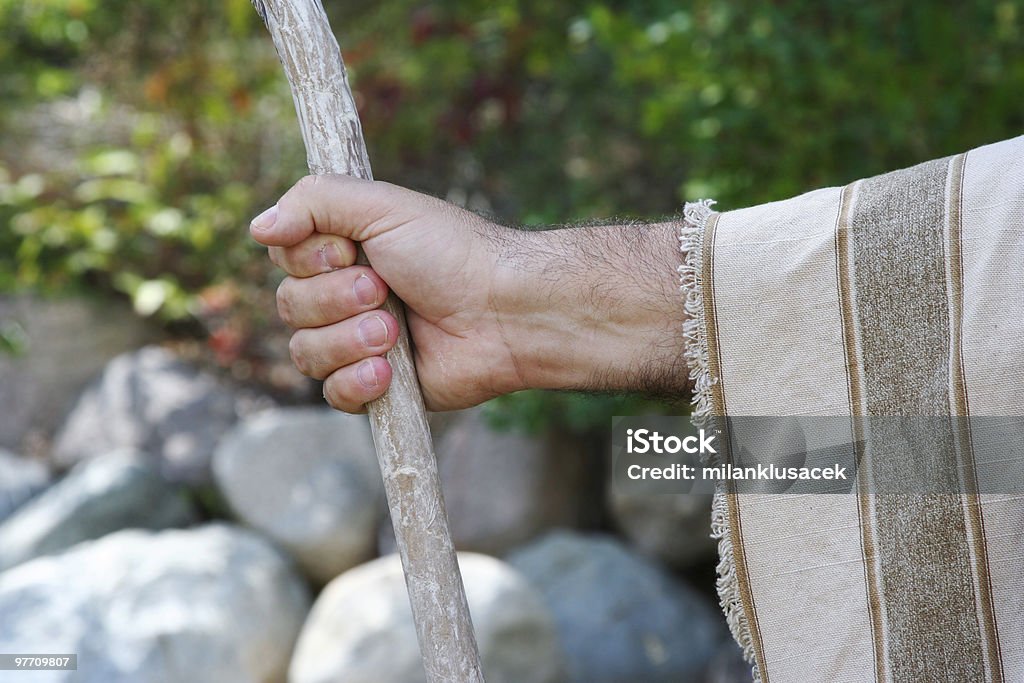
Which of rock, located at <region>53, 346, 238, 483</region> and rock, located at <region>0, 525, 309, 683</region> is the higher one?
rock, located at <region>53, 346, 238, 483</region>

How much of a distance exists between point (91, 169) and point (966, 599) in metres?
4.70

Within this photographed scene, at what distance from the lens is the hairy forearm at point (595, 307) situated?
1.53 meters

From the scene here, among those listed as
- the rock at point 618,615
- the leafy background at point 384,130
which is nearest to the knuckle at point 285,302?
the leafy background at point 384,130

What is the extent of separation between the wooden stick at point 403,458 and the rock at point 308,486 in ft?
7.50

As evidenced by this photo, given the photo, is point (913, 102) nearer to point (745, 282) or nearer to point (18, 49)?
point (745, 282)

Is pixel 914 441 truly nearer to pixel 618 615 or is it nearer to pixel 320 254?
pixel 320 254

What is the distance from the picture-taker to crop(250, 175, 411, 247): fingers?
4.69ft

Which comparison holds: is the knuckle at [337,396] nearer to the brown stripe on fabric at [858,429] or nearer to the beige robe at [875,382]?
the beige robe at [875,382]

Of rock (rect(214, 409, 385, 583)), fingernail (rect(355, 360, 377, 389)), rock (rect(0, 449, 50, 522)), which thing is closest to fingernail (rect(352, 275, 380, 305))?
fingernail (rect(355, 360, 377, 389))

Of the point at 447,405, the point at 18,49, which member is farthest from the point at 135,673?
the point at 18,49

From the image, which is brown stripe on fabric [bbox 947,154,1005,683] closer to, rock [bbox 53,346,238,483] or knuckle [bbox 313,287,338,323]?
knuckle [bbox 313,287,338,323]

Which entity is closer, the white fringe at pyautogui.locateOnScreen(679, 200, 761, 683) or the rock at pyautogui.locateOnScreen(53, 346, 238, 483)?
the white fringe at pyautogui.locateOnScreen(679, 200, 761, 683)

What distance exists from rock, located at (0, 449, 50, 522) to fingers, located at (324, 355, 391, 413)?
3.17 meters

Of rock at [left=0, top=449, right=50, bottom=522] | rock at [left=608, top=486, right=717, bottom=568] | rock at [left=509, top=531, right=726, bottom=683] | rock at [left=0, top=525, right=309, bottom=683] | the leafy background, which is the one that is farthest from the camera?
rock at [left=0, top=449, right=50, bottom=522]
